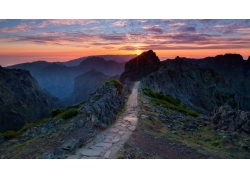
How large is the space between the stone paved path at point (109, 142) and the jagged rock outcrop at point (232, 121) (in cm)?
701

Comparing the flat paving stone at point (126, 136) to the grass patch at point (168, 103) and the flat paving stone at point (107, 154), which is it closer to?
the flat paving stone at point (107, 154)

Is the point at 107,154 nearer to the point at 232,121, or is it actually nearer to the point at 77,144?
the point at 77,144

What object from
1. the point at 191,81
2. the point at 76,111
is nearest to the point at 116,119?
the point at 76,111

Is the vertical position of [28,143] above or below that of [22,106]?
above

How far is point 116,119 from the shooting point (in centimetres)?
1582

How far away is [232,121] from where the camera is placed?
1559 cm

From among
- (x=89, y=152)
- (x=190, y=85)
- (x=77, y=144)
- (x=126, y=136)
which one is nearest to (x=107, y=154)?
(x=89, y=152)

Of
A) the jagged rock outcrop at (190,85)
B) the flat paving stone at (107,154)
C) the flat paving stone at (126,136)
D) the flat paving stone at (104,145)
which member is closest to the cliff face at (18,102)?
the jagged rock outcrop at (190,85)

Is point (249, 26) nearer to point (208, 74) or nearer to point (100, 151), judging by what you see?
point (100, 151)

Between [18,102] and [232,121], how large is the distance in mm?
141474

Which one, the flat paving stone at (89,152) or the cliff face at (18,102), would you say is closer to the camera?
the flat paving stone at (89,152)

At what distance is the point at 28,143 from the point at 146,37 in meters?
16.2

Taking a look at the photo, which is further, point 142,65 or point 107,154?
point 142,65

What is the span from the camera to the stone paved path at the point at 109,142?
31.8 feet
